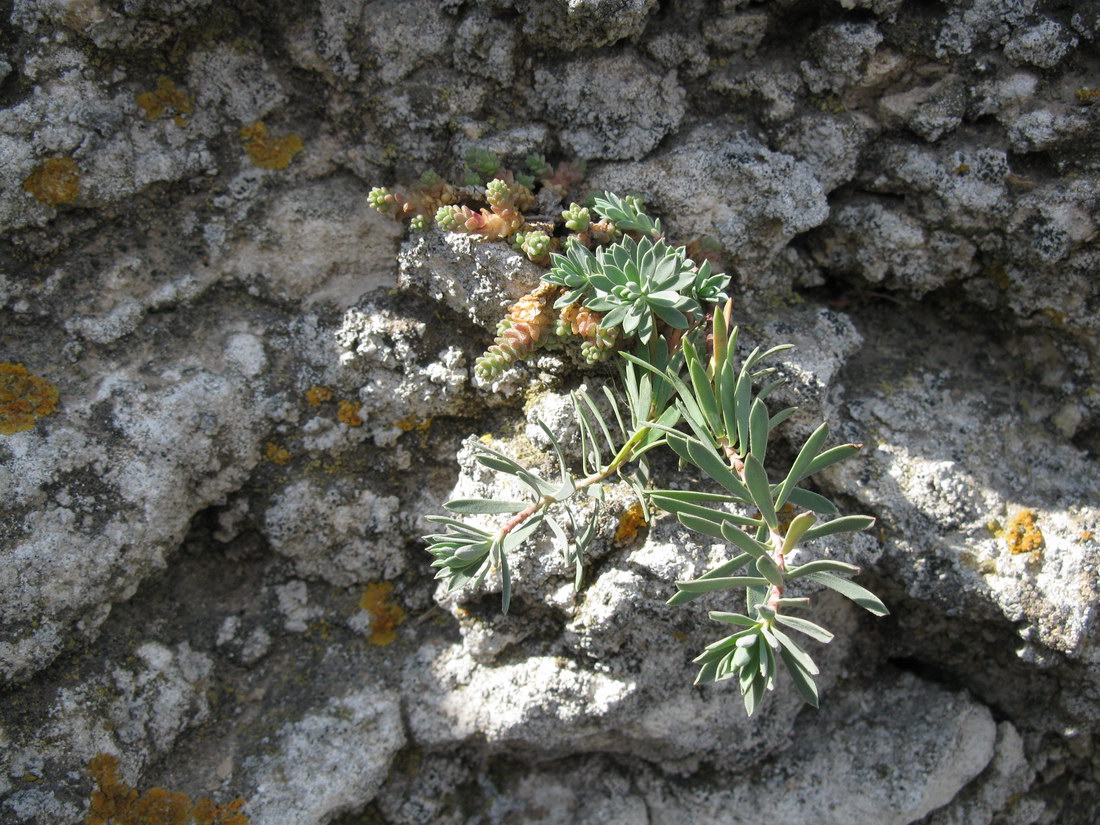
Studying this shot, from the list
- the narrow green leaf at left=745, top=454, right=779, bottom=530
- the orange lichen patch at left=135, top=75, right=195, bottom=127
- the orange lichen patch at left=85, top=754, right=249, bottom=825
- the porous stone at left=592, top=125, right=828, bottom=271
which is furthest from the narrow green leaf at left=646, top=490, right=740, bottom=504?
the orange lichen patch at left=135, top=75, right=195, bottom=127

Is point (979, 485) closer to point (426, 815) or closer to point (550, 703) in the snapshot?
point (550, 703)

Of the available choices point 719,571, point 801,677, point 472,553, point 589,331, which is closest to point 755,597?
point 719,571

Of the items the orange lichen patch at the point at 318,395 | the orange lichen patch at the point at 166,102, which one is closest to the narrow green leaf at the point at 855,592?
the orange lichen patch at the point at 318,395

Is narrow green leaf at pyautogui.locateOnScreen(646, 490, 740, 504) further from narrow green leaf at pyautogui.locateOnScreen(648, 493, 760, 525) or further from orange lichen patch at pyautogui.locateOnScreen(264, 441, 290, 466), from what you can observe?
orange lichen patch at pyautogui.locateOnScreen(264, 441, 290, 466)

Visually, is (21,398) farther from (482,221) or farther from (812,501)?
(812,501)

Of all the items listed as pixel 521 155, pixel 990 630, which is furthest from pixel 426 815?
pixel 521 155
